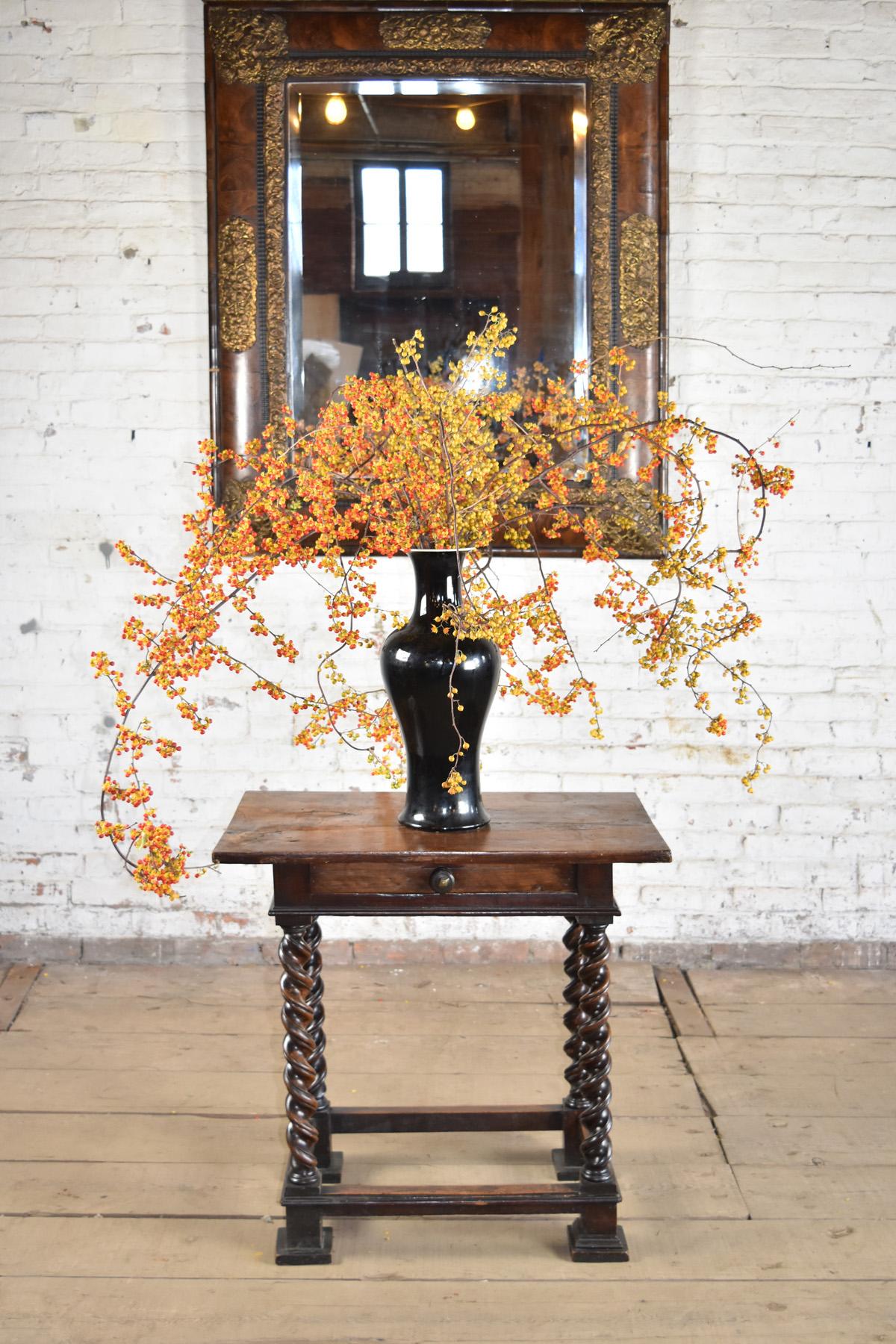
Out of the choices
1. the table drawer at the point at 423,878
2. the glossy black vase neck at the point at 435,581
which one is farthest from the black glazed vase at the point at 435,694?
the table drawer at the point at 423,878

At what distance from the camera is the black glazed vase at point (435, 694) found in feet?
7.16

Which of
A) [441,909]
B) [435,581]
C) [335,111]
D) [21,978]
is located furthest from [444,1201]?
[335,111]

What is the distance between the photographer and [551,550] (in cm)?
352

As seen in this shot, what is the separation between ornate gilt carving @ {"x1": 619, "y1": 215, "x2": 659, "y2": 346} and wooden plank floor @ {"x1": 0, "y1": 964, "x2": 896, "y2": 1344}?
1.70 metres

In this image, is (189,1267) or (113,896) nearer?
(189,1267)

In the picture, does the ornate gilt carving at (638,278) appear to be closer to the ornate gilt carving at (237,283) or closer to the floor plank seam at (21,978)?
the ornate gilt carving at (237,283)

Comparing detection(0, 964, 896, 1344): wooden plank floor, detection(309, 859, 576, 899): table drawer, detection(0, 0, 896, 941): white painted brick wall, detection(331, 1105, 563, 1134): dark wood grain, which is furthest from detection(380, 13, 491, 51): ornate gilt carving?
detection(331, 1105, 563, 1134): dark wood grain

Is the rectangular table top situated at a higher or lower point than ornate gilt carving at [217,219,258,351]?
lower

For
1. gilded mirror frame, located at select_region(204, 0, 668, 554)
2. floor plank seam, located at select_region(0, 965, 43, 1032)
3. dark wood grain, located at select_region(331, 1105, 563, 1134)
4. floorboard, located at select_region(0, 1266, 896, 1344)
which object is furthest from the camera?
gilded mirror frame, located at select_region(204, 0, 668, 554)

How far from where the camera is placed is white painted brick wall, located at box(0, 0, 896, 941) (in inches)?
135

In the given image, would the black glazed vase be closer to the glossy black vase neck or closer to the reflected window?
the glossy black vase neck

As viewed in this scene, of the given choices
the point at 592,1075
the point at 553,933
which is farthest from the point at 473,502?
the point at 553,933

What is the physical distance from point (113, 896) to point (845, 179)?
8.94 ft

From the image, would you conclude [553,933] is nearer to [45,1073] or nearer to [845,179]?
[45,1073]
